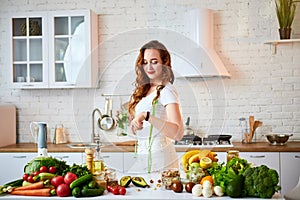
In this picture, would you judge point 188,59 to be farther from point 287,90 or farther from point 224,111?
point 287,90

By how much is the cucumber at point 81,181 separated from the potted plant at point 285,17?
10.3ft

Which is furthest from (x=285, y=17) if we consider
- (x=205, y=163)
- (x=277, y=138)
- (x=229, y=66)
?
(x=205, y=163)

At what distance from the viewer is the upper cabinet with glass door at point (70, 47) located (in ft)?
18.0

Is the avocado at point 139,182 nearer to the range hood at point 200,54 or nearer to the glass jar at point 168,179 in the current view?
the glass jar at point 168,179

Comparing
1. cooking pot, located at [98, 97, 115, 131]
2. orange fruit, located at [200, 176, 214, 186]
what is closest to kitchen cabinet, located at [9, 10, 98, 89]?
cooking pot, located at [98, 97, 115, 131]

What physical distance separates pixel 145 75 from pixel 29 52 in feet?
7.68

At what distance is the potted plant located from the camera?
5285mm

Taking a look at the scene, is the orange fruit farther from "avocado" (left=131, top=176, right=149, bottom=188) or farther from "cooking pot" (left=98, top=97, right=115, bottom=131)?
"cooking pot" (left=98, top=97, right=115, bottom=131)

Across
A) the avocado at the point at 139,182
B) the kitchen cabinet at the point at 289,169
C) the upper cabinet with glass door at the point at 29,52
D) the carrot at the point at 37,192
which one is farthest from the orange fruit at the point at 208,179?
the upper cabinet with glass door at the point at 29,52

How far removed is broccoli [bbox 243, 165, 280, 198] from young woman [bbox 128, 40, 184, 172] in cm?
82

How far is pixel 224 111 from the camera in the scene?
5.59 meters

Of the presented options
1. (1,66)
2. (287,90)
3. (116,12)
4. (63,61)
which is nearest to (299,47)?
(287,90)

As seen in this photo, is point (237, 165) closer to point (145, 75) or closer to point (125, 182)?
point (125, 182)

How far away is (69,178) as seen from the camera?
2.99 meters
